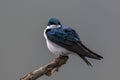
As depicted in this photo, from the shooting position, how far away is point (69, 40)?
3.77 feet

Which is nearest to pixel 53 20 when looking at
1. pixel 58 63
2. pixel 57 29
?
pixel 57 29

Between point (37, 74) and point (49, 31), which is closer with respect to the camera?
point (37, 74)

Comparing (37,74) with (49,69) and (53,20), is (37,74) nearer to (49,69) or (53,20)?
(49,69)

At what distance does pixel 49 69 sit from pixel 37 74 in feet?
0.14

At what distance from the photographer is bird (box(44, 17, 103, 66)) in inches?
44.3

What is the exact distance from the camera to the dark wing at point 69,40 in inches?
43.9

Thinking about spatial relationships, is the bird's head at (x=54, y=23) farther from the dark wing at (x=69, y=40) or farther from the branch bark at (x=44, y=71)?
the branch bark at (x=44, y=71)

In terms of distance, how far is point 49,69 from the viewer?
1118 millimetres

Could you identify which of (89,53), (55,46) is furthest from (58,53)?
(89,53)

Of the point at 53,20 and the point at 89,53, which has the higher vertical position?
the point at 53,20

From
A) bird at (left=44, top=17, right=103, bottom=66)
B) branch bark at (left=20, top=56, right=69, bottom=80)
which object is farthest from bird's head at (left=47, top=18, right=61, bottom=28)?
branch bark at (left=20, top=56, right=69, bottom=80)

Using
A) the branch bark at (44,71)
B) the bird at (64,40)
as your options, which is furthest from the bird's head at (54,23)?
the branch bark at (44,71)

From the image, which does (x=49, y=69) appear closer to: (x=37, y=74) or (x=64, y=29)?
(x=37, y=74)

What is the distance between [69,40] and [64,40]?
19 mm
